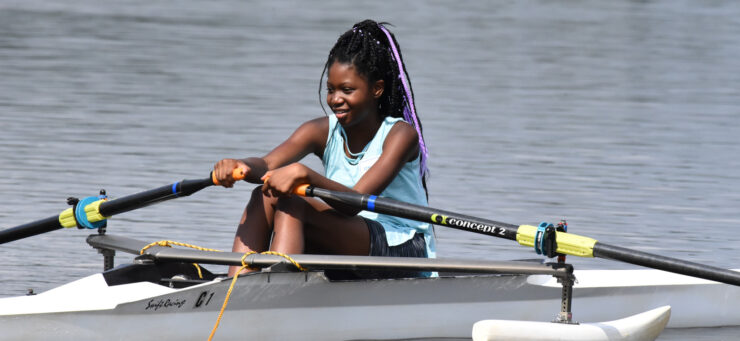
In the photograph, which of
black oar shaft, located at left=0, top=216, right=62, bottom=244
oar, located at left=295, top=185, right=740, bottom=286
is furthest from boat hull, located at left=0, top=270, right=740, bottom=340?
black oar shaft, located at left=0, top=216, right=62, bottom=244

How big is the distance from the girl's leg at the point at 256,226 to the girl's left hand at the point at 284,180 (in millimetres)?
106

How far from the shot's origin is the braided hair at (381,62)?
5660 millimetres

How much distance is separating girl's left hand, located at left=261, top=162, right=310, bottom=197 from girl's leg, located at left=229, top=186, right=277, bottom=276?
11cm

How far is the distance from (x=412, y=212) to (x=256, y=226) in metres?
0.69

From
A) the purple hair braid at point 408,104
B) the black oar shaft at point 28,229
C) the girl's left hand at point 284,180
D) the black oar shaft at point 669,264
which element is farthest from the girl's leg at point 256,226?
the black oar shaft at point 669,264

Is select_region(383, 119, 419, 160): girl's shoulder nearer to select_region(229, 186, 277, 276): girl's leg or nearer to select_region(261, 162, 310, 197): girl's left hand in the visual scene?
select_region(261, 162, 310, 197): girl's left hand

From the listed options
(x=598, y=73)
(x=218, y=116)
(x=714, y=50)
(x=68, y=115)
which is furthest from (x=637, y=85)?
(x=68, y=115)

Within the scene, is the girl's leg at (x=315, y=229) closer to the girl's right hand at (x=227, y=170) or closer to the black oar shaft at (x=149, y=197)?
the girl's right hand at (x=227, y=170)

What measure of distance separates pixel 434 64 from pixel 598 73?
91.5 inches

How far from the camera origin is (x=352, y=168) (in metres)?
5.73

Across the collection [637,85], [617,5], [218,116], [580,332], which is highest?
[617,5]

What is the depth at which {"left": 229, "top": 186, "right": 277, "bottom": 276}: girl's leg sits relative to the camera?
17.4 ft

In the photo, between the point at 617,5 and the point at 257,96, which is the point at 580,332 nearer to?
the point at 257,96

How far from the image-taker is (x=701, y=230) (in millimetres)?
8461
